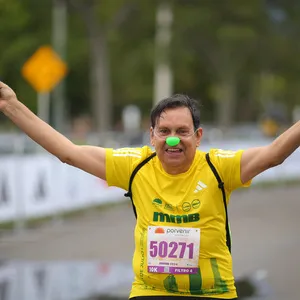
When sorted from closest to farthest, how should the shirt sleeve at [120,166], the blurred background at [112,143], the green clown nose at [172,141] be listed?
the green clown nose at [172,141] < the shirt sleeve at [120,166] < the blurred background at [112,143]

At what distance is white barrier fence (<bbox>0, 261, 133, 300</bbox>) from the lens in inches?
382

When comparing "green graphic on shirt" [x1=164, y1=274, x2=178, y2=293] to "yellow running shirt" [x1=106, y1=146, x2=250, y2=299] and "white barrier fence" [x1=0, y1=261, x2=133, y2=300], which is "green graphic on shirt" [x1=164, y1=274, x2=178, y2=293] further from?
"white barrier fence" [x1=0, y1=261, x2=133, y2=300]

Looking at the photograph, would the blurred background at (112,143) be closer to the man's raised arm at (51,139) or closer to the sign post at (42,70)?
the sign post at (42,70)

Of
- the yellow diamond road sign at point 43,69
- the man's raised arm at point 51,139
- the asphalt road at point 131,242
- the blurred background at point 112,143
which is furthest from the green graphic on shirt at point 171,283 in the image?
the yellow diamond road sign at point 43,69

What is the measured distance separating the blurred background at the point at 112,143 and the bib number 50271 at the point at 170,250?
94 centimetres

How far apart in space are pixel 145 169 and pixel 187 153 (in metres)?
0.28

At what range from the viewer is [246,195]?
2356cm

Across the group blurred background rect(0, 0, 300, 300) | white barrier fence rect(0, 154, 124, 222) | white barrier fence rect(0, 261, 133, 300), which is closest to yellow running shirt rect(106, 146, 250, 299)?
blurred background rect(0, 0, 300, 300)

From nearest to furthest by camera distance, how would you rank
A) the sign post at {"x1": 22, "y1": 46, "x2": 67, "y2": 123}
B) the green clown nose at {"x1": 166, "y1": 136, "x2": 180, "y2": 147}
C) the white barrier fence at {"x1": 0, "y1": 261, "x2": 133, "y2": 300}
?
the green clown nose at {"x1": 166, "y1": 136, "x2": 180, "y2": 147}, the white barrier fence at {"x1": 0, "y1": 261, "x2": 133, "y2": 300}, the sign post at {"x1": 22, "y1": 46, "x2": 67, "y2": 123}

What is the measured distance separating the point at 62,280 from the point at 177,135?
233 inches

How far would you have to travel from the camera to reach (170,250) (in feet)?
16.7

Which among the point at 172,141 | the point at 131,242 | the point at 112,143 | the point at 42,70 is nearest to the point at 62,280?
the point at 131,242

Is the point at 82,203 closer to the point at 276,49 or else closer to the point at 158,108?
the point at 158,108

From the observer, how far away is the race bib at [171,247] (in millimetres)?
4977
